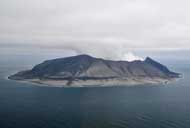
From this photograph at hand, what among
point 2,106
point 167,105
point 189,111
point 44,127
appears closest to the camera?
point 44,127

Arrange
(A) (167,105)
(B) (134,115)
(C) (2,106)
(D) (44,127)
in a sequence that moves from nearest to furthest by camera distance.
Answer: (D) (44,127) → (B) (134,115) → (C) (2,106) → (A) (167,105)

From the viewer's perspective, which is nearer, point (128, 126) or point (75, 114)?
point (128, 126)

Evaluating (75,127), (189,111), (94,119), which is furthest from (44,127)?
(189,111)

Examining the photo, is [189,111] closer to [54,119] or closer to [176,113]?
[176,113]

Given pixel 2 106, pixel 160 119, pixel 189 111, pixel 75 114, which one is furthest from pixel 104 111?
pixel 2 106

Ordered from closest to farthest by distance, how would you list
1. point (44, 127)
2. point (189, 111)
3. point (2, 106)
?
point (44, 127)
point (189, 111)
point (2, 106)

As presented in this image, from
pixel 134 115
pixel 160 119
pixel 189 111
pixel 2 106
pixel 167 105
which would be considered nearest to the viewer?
pixel 160 119

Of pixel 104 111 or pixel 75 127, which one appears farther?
pixel 104 111

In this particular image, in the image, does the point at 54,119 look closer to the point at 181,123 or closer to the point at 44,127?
→ the point at 44,127
